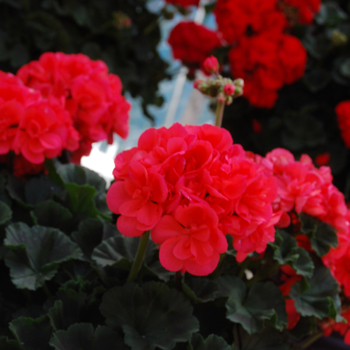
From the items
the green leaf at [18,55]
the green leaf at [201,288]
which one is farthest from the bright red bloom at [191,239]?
the green leaf at [18,55]

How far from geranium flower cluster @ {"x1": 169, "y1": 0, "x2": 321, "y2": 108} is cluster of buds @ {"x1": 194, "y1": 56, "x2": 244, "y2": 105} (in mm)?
595

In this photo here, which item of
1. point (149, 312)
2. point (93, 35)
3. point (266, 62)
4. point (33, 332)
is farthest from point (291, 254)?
point (93, 35)

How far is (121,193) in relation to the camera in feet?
1.15

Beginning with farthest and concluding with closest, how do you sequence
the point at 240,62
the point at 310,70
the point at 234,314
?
the point at 310,70 < the point at 240,62 < the point at 234,314

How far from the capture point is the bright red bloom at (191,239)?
32cm

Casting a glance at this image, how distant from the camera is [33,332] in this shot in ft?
1.40

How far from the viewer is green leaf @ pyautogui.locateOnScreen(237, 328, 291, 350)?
1.58 feet

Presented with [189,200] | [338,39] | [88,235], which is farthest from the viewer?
[338,39]

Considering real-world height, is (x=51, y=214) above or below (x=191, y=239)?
below

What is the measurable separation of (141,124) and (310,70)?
3.83 feet

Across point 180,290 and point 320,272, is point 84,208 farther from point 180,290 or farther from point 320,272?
point 320,272

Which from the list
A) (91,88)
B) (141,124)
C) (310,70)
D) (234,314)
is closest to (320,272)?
(234,314)

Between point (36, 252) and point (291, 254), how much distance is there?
1.12ft

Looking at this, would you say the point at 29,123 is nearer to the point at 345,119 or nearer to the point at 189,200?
the point at 189,200
